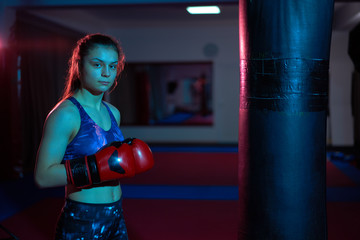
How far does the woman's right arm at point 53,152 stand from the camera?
1.16m

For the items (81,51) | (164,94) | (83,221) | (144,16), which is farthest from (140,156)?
(164,94)

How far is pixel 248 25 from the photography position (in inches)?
49.8

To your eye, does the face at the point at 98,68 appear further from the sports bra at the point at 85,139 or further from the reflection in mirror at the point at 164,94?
the reflection in mirror at the point at 164,94

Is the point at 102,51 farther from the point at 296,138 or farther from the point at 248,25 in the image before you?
the point at 296,138

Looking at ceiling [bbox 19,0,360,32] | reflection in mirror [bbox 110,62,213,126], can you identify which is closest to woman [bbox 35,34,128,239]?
ceiling [bbox 19,0,360,32]

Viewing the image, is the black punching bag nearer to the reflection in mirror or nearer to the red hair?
the red hair

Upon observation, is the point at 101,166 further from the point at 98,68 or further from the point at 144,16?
the point at 144,16

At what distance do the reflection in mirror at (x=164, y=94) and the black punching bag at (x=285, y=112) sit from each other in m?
6.28

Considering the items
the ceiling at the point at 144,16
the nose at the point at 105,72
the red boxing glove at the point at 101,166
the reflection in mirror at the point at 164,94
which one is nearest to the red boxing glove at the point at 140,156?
the red boxing glove at the point at 101,166

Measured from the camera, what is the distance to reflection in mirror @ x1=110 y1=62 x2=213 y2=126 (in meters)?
9.64

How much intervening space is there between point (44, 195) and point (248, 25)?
3625 millimetres

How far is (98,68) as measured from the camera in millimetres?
1267

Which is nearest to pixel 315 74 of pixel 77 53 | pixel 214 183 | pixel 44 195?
pixel 77 53

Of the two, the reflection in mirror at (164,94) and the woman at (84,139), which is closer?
the woman at (84,139)
